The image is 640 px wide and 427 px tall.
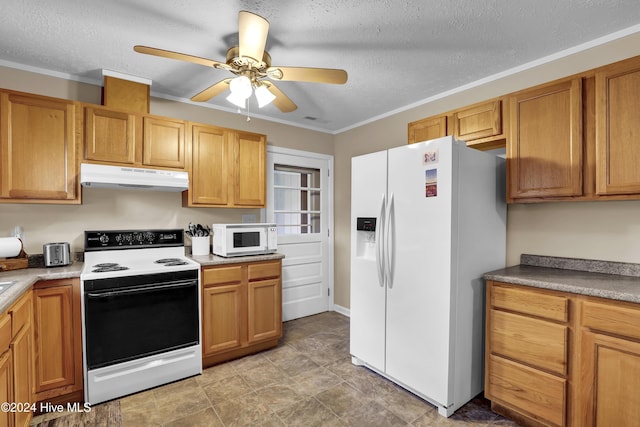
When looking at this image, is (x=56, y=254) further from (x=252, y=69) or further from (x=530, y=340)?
(x=530, y=340)

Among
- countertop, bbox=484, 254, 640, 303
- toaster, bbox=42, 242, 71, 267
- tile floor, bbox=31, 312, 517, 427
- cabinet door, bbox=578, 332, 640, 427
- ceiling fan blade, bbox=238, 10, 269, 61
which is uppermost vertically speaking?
ceiling fan blade, bbox=238, 10, 269, 61

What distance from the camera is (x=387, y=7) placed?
1771 mm

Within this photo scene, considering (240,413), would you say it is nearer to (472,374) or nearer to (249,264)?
(249,264)

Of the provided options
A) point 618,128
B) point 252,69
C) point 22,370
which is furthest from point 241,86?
point 618,128

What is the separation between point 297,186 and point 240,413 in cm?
260

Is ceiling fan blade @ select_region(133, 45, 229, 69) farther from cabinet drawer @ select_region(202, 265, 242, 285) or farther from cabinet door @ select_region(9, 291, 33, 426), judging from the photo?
cabinet drawer @ select_region(202, 265, 242, 285)

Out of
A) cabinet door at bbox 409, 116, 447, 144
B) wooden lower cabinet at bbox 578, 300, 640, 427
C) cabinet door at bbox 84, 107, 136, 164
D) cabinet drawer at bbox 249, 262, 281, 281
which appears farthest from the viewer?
cabinet drawer at bbox 249, 262, 281, 281

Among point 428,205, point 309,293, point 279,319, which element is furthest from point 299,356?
point 428,205

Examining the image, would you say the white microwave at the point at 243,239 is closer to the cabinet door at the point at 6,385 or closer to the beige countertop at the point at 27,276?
the beige countertop at the point at 27,276

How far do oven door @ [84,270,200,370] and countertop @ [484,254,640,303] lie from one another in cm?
226

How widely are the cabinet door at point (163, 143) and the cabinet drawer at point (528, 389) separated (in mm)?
2944

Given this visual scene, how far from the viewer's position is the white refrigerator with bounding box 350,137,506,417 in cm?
204

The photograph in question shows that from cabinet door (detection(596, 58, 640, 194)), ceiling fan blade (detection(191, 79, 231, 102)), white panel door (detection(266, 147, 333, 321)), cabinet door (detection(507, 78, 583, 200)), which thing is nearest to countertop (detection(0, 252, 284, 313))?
white panel door (detection(266, 147, 333, 321))

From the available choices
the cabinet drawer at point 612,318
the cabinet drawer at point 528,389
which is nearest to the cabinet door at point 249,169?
the cabinet drawer at point 528,389
